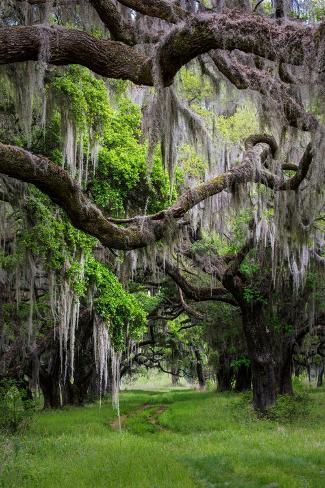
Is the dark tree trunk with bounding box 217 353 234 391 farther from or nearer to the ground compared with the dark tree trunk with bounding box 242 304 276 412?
nearer to the ground

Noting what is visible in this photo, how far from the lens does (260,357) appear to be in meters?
17.1

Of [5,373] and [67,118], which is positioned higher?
[67,118]

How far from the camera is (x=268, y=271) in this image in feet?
57.0

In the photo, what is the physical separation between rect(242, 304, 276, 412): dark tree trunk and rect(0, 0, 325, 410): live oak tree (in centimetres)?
552

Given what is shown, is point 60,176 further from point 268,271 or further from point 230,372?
point 230,372

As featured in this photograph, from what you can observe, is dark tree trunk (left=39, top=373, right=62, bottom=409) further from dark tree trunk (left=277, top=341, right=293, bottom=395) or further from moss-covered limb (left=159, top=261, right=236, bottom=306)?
moss-covered limb (left=159, top=261, right=236, bottom=306)

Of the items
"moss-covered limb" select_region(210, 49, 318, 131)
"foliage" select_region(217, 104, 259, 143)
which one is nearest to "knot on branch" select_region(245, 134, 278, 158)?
"moss-covered limb" select_region(210, 49, 318, 131)

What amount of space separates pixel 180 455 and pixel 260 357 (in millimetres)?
7393

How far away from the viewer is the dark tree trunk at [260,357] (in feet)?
56.1

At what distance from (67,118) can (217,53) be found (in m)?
4.03

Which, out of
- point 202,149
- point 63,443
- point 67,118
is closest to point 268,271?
point 202,149

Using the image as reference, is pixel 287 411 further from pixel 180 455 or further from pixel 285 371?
pixel 180 455

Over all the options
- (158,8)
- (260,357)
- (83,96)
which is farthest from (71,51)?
(260,357)

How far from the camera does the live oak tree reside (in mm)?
5203
